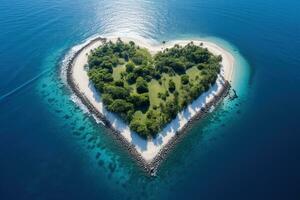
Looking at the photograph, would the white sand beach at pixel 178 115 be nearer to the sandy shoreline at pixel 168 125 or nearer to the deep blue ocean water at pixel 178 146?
the sandy shoreline at pixel 168 125

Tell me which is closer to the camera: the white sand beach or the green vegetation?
the white sand beach

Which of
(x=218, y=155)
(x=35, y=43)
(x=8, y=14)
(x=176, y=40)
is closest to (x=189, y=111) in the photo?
(x=218, y=155)

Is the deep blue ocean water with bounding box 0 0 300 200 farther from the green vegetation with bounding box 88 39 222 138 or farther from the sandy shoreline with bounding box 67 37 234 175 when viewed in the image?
the green vegetation with bounding box 88 39 222 138

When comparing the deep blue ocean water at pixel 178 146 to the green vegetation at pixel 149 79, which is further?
the green vegetation at pixel 149 79

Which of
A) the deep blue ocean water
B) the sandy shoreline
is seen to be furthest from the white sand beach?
the deep blue ocean water

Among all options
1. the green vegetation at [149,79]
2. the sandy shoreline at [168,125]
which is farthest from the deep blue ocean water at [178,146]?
the green vegetation at [149,79]

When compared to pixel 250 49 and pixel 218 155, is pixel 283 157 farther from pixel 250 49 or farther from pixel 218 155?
pixel 250 49
